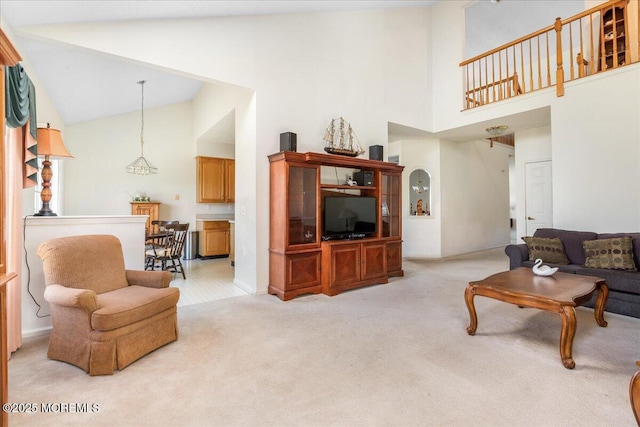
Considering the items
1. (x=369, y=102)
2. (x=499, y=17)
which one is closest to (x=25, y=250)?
(x=369, y=102)

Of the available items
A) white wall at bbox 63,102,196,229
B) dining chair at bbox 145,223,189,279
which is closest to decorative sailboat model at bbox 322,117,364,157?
dining chair at bbox 145,223,189,279

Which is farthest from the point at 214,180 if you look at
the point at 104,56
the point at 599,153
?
the point at 599,153

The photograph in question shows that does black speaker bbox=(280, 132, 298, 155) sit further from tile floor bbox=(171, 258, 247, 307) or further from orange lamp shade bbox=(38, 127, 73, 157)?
orange lamp shade bbox=(38, 127, 73, 157)

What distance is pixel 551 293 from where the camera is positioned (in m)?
2.47

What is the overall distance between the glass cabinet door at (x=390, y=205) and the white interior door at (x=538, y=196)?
3204 millimetres

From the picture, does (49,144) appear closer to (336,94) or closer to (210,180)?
(336,94)

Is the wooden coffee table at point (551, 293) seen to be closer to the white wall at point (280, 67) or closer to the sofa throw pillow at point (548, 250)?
the sofa throw pillow at point (548, 250)

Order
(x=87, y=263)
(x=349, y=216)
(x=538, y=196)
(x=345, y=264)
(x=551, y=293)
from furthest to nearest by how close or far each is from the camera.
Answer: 1. (x=538, y=196)
2. (x=349, y=216)
3. (x=345, y=264)
4. (x=87, y=263)
5. (x=551, y=293)

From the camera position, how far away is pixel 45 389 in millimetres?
1963

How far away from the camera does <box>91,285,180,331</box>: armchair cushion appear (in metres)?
2.11

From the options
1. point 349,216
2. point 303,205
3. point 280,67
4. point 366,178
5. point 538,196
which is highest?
point 280,67

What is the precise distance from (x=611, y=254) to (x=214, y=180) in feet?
23.1

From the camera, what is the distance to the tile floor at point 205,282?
13.3 ft

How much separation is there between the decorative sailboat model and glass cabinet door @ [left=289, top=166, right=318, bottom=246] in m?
0.62
